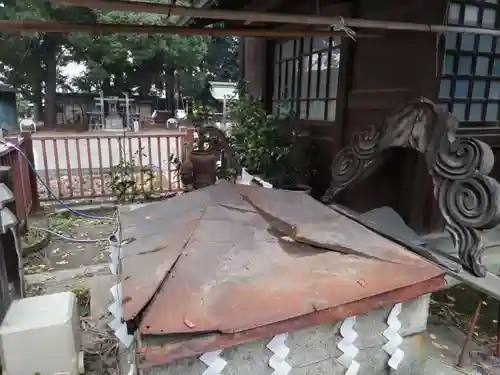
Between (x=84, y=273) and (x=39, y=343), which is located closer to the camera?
(x=39, y=343)

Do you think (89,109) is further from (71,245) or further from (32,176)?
(71,245)

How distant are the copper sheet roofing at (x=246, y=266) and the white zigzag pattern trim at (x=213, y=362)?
8.1 inches

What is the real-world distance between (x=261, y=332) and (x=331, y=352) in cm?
47

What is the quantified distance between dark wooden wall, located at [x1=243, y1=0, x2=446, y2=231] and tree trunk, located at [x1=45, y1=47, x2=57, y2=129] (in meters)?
18.0

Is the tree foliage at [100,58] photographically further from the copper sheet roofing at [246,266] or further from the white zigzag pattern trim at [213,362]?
the white zigzag pattern trim at [213,362]

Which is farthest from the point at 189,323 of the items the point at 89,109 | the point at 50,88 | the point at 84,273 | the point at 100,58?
the point at 89,109

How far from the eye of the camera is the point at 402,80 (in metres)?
3.57

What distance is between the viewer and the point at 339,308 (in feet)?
4.42

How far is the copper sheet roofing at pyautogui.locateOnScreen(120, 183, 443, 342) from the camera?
1248 millimetres

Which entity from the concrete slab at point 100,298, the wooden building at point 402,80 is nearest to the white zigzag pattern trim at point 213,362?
the concrete slab at point 100,298

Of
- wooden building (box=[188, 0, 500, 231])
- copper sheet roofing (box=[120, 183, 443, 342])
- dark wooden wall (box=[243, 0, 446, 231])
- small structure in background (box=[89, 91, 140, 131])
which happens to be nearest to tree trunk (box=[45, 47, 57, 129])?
small structure in background (box=[89, 91, 140, 131])

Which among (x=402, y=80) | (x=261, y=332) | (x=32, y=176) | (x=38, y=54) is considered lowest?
(x=32, y=176)

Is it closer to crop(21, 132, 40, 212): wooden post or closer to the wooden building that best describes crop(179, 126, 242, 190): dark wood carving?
the wooden building

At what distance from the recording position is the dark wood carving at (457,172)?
1.92 m
